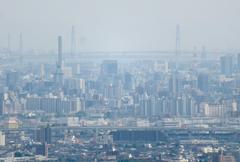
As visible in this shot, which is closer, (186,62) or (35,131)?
(35,131)

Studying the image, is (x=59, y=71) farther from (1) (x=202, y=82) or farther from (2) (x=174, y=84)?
(1) (x=202, y=82)

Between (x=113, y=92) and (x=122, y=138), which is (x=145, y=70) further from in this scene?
(x=122, y=138)

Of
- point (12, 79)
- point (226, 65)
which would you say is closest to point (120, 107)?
point (12, 79)

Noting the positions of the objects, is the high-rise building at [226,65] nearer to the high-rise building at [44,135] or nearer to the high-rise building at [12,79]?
the high-rise building at [12,79]

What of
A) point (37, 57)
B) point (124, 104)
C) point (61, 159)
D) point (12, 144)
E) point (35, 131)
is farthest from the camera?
point (37, 57)

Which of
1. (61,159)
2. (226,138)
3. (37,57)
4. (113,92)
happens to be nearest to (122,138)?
(226,138)

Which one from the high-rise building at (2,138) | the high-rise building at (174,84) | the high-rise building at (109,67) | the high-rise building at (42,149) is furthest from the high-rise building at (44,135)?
the high-rise building at (109,67)

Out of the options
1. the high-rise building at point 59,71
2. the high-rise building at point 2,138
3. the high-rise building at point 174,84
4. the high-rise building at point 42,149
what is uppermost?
the high-rise building at point 59,71

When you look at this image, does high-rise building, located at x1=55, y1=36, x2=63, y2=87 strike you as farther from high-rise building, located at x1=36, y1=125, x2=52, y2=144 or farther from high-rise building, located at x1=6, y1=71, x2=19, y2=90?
high-rise building, located at x1=36, y1=125, x2=52, y2=144
